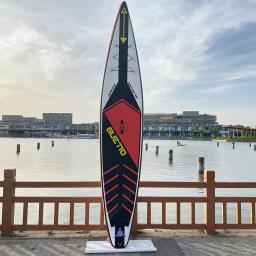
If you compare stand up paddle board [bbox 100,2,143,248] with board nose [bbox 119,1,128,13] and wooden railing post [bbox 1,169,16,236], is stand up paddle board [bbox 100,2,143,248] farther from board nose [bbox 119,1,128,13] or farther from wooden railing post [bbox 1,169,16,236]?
wooden railing post [bbox 1,169,16,236]

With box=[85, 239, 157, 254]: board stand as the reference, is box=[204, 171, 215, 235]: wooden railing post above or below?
above

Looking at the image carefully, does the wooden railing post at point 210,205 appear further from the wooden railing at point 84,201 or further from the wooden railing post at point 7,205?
the wooden railing post at point 7,205

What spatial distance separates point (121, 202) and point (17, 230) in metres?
2.11

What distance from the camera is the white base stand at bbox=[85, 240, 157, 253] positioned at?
5832 millimetres

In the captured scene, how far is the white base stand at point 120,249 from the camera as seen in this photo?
230 inches

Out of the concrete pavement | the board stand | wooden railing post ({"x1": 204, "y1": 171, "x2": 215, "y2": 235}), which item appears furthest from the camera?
wooden railing post ({"x1": 204, "y1": 171, "x2": 215, "y2": 235})

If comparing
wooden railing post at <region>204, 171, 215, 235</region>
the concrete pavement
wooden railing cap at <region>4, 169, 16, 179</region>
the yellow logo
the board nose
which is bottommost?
the concrete pavement

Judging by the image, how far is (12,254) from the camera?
549cm

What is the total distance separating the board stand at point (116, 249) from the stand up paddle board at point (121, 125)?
0.31 m

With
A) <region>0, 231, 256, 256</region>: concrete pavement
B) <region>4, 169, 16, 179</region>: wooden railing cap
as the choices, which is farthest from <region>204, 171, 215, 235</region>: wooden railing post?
<region>4, 169, 16, 179</region>: wooden railing cap

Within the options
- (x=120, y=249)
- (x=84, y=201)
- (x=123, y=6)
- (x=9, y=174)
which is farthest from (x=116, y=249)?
(x=123, y=6)

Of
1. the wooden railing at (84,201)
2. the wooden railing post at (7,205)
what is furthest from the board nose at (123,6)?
the wooden railing post at (7,205)

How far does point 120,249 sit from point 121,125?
2.14 metres

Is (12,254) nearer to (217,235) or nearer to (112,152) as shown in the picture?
(112,152)
